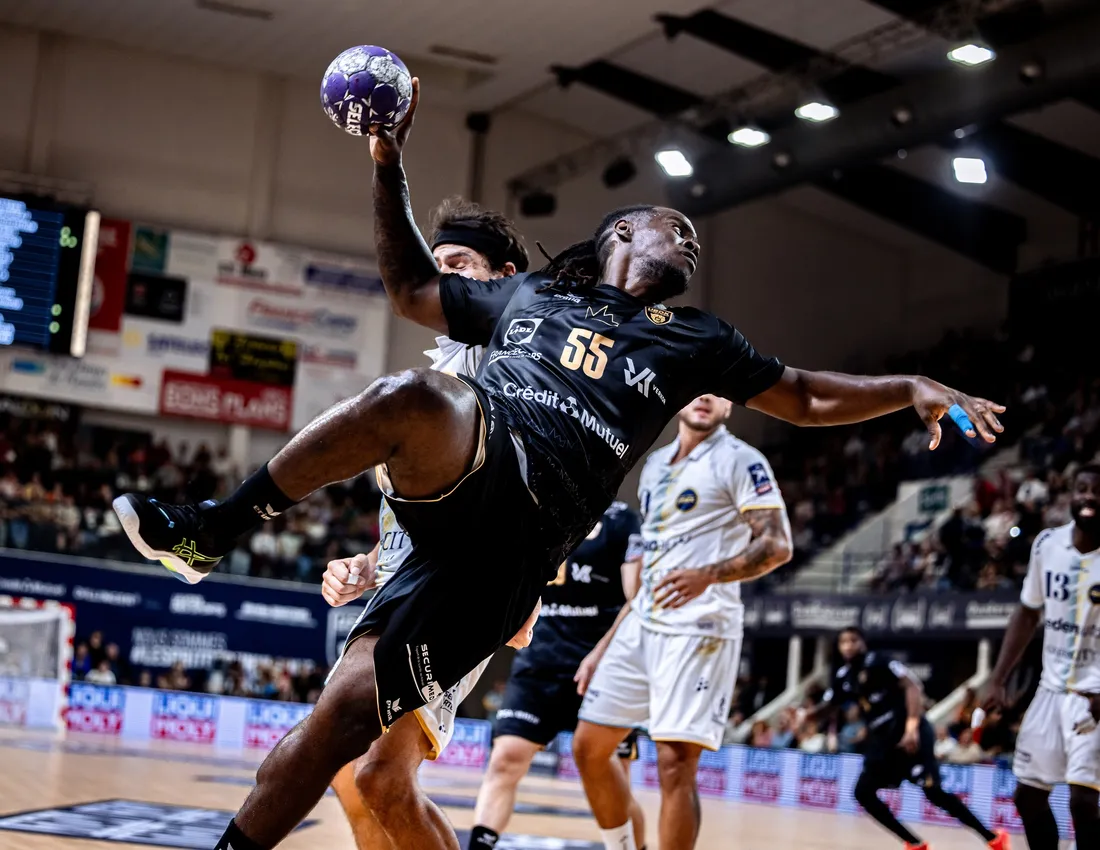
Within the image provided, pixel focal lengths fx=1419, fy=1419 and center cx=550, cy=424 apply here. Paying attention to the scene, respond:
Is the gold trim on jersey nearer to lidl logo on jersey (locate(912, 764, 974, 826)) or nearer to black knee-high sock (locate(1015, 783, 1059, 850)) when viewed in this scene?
black knee-high sock (locate(1015, 783, 1059, 850))

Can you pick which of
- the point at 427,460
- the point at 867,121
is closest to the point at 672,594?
the point at 427,460

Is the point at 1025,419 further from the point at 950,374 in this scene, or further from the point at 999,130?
the point at 999,130

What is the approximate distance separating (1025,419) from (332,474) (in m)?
21.4

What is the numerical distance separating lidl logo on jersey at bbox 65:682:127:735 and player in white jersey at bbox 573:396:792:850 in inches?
549

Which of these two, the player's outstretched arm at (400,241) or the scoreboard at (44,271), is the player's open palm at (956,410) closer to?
the player's outstretched arm at (400,241)

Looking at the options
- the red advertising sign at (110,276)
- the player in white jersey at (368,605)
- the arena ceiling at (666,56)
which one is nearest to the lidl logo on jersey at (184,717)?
the red advertising sign at (110,276)

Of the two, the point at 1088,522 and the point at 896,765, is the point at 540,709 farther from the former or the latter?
the point at 896,765

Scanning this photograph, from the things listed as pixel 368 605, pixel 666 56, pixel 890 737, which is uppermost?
pixel 666 56

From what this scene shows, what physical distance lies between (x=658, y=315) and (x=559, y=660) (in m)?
4.08

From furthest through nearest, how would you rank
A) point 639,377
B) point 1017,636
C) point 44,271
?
point 44,271 → point 1017,636 → point 639,377

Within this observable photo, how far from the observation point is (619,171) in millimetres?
25453

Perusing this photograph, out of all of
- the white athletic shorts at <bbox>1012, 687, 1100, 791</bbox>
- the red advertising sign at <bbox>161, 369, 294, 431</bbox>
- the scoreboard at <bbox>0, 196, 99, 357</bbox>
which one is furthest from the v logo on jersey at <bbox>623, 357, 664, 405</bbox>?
the red advertising sign at <bbox>161, 369, 294, 431</bbox>

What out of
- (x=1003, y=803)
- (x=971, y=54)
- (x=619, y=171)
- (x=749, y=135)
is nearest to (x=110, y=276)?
(x=619, y=171)

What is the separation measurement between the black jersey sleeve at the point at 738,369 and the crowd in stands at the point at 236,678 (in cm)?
1810
